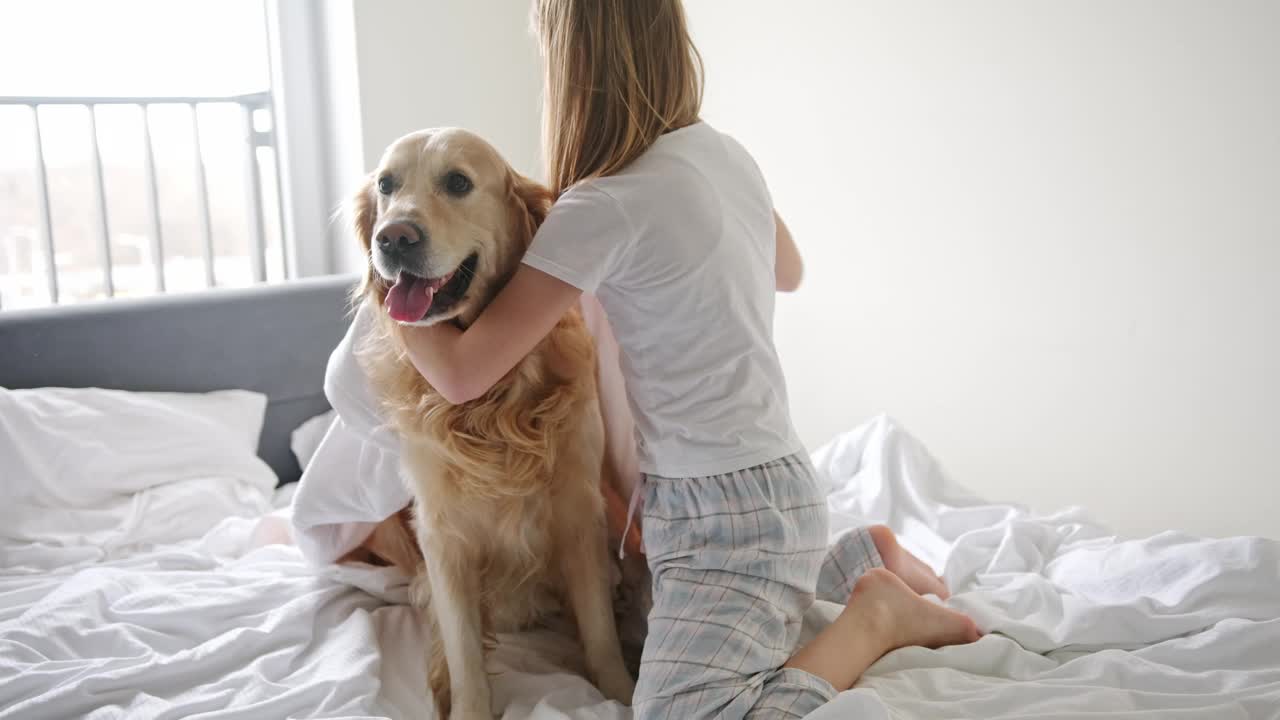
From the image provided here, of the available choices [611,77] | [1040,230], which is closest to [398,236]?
[611,77]

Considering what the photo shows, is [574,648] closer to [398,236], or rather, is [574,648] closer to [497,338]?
[497,338]

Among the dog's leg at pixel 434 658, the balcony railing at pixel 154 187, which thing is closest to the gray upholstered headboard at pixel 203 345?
the balcony railing at pixel 154 187

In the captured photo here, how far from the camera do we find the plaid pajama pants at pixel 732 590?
1.22 m

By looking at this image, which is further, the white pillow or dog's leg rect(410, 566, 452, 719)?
the white pillow

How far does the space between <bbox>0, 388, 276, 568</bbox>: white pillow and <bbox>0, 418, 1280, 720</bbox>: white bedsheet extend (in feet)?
0.40

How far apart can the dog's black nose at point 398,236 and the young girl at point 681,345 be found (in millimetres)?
127

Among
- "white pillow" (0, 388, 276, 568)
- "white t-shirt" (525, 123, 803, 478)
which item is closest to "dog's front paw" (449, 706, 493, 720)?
"white t-shirt" (525, 123, 803, 478)

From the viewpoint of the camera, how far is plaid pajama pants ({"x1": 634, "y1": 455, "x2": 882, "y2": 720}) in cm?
122

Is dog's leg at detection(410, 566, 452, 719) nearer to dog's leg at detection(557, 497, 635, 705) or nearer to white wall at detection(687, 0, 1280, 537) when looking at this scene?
dog's leg at detection(557, 497, 635, 705)

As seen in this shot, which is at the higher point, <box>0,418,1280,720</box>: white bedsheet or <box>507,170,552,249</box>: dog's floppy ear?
<box>507,170,552,249</box>: dog's floppy ear

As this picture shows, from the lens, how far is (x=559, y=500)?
1.44 m

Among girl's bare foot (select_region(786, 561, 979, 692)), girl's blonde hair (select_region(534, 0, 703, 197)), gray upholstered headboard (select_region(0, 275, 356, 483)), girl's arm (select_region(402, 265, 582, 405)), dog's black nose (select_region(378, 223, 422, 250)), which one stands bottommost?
girl's bare foot (select_region(786, 561, 979, 692))

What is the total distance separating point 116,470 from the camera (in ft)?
6.61

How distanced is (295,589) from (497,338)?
0.75 metres
